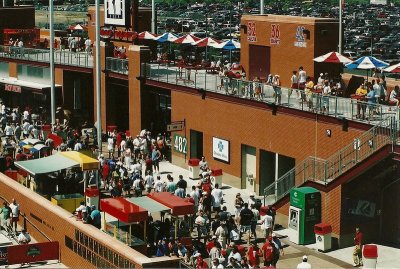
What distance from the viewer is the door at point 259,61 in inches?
1698

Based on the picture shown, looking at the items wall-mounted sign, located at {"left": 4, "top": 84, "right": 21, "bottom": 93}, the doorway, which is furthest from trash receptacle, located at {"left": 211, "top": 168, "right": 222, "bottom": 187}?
wall-mounted sign, located at {"left": 4, "top": 84, "right": 21, "bottom": 93}

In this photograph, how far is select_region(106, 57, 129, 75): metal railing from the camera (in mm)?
50856

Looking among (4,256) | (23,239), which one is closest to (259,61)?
(23,239)

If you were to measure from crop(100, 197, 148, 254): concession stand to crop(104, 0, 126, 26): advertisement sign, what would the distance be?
2513cm

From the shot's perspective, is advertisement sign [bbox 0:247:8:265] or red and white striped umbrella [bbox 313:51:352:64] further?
red and white striped umbrella [bbox 313:51:352:64]

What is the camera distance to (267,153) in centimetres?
4019

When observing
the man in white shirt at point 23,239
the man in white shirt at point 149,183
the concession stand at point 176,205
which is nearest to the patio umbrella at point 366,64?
the man in white shirt at point 149,183

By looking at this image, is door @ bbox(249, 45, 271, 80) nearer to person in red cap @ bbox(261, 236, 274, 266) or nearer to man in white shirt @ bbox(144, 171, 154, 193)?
man in white shirt @ bbox(144, 171, 154, 193)

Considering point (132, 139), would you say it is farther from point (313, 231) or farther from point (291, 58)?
point (313, 231)

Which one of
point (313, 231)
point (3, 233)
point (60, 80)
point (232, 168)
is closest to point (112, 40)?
point (60, 80)

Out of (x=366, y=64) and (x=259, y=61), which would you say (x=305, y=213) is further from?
(x=259, y=61)

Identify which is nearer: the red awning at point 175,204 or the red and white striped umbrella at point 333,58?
the red awning at point 175,204

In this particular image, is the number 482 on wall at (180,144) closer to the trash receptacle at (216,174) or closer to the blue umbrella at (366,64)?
the trash receptacle at (216,174)

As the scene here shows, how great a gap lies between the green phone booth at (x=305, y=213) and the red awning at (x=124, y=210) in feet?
22.6
